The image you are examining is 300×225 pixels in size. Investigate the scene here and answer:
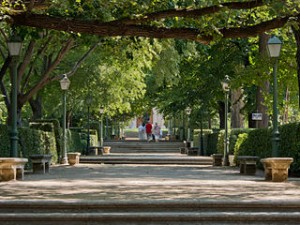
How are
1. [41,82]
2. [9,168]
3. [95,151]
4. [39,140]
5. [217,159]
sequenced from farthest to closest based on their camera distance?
[95,151] < [217,159] < [41,82] < [39,140] < [9,168]

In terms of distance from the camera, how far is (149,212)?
1094 cm

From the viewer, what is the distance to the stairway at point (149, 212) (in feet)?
34.7

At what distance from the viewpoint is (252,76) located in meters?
26.7

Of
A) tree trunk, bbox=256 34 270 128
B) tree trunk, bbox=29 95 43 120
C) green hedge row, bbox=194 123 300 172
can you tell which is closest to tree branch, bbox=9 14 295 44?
green hedge row, bbox=194 123 300 172

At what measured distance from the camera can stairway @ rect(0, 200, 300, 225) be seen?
10578mm

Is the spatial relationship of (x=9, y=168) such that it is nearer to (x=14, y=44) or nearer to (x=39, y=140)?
(x=14, y=44)

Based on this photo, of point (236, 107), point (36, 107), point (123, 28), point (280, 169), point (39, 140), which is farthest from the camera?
point (236, 107)

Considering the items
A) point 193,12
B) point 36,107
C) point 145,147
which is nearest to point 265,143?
point 193,12

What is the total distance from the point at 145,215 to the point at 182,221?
23.1 inches

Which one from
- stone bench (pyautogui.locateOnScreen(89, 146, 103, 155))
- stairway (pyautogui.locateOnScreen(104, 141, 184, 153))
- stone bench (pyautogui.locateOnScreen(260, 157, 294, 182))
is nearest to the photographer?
stone bench (pyautogui.locateOnScreen(260, 157, 294, 182))

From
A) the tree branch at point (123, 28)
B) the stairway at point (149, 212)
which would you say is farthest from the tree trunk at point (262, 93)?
the stairway at point (149, 212)

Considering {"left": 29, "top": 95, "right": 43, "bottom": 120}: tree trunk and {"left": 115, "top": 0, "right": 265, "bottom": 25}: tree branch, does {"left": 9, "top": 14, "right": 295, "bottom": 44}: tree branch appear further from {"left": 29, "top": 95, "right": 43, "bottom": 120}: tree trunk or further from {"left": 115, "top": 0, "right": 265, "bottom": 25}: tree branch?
{"left": 29, "top": 95, "right": 43, "bottom": 120}: tree trunk

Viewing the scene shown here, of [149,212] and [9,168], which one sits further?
[9,168]

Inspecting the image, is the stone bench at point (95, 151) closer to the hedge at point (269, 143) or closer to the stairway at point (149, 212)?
the hedge at point (269, 143)
